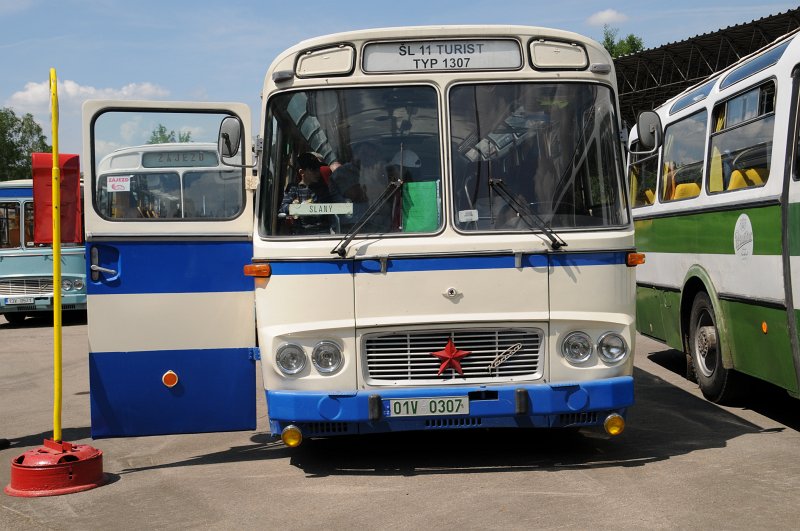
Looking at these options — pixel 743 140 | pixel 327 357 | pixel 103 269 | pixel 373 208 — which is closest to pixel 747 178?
pixel 743 140

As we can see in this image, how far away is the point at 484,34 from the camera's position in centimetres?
729

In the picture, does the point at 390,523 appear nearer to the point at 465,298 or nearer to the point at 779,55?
the point at 465,298

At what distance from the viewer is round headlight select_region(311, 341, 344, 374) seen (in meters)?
7.01

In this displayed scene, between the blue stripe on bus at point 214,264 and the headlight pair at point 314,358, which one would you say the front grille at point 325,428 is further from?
the blue stripe on bus at point 214,264

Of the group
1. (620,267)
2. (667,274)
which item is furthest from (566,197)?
(667,274)

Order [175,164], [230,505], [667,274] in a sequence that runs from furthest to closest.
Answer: [667,274], [175,164], [230,505]

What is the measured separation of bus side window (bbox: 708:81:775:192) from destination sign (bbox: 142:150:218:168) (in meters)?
4.24

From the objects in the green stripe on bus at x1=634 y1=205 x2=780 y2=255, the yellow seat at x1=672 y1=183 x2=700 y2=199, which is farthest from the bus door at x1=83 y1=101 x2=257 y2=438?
the yellow seat at x1=672 y1=183 x2=700 y2=199

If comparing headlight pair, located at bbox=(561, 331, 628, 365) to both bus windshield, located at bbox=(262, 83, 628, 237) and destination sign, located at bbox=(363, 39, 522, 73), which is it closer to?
bus windshield, located at bbox=(262, 83, 628, 237)

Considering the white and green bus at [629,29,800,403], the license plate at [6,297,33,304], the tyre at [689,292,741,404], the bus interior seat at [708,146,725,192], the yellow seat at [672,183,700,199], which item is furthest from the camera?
the license plate at [6,297,33,304]

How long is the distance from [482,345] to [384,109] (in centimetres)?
172

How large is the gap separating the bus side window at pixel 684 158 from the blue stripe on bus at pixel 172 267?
16.0 ft

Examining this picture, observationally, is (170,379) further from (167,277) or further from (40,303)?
(40,303)

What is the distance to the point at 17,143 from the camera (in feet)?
297
